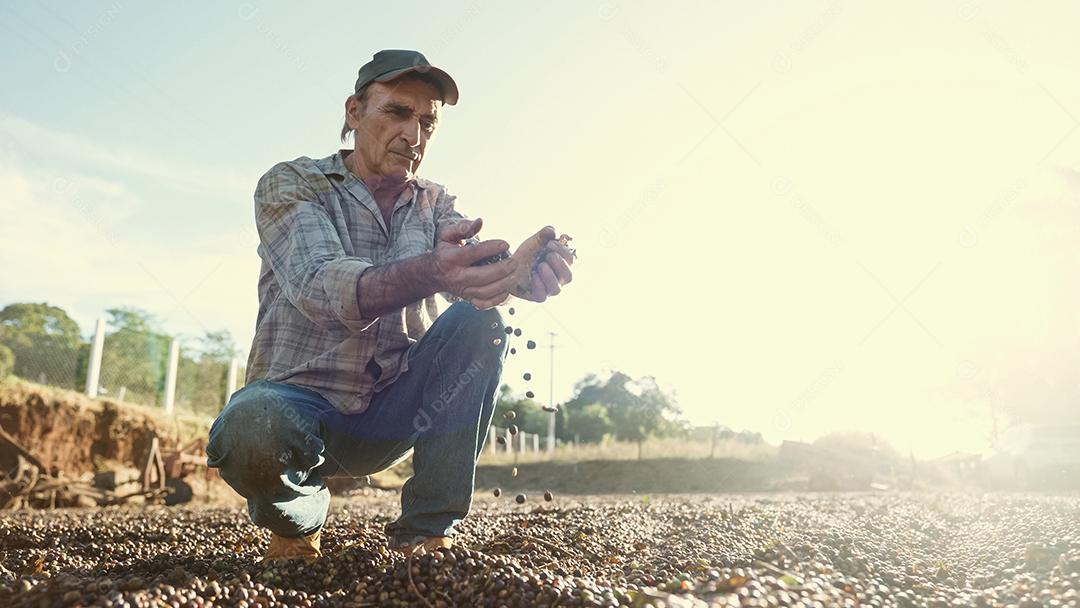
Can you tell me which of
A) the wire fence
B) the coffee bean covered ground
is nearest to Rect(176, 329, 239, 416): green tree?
the wire fence

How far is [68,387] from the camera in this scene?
16.2 metres

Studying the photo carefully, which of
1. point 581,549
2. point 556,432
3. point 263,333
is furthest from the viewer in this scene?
point 556,432

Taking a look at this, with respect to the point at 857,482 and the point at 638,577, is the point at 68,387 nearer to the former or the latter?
the point at 638,577

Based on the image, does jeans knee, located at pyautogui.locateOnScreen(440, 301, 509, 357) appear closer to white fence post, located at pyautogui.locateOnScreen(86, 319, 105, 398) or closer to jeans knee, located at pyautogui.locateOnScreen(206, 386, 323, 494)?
jeans knee, located at pyautogui.locateOnScreen(206, 386, 323, 494)

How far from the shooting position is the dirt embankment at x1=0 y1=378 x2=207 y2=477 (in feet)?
38.6

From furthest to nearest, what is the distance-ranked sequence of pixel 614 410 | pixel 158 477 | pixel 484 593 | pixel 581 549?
pixel 614 410 < pixel 158 477 < pixel 581 549 < pixel 484 593

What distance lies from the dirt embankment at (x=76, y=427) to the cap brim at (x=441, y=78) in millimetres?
10966

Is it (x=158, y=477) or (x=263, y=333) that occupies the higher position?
(x=263, y=333)

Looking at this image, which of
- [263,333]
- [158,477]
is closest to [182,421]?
[158,477]

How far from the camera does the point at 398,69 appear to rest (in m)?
2.89

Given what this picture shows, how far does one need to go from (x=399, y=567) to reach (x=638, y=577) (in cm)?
80

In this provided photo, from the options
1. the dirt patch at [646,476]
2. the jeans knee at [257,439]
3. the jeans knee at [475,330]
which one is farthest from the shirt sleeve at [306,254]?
the dirt patch at [646,476]

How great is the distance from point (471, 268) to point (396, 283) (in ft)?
0.80

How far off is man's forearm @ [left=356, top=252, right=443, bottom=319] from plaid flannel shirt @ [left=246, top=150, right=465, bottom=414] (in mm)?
88
